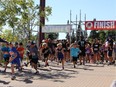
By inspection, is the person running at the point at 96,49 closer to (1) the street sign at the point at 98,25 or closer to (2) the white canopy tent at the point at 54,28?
(2) the white canopy tent at the point at 54,28

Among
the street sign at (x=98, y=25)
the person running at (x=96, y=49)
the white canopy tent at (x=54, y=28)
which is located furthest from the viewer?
the street sign at (x=98, y=25)

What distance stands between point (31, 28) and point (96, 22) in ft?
18.2

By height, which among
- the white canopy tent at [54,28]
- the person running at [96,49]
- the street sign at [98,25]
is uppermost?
the street sign at [98,25]

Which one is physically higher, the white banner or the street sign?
the street sign

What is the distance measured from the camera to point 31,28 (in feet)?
92.4

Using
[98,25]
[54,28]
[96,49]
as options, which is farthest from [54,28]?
[96,49]

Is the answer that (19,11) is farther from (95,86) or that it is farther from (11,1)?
(95,86)

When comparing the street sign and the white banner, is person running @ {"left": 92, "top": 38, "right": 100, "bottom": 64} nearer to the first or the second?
the white banner

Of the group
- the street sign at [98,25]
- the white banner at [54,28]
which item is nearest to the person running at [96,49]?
the white banner at [54,28]

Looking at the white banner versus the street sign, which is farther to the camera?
the street sign

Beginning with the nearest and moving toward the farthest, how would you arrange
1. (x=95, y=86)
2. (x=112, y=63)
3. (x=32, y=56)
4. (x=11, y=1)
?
(x=95, y=86), (x=32, y=56), (x=11, y=1), (x=112, y=63)

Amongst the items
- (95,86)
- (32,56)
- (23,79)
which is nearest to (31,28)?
(32,56)

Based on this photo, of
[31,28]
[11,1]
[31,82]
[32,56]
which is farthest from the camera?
[31,28]

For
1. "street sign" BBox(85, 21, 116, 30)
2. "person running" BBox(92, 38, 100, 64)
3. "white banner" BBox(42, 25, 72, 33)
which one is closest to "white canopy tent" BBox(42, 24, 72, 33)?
"white banner" BBox(42, 25, 72, 33)
